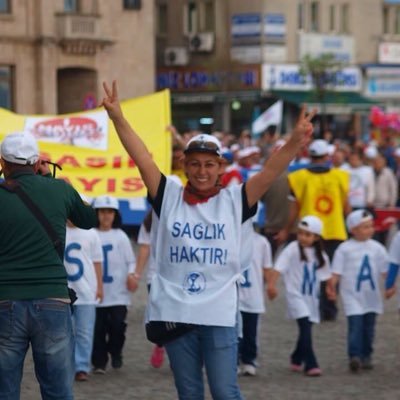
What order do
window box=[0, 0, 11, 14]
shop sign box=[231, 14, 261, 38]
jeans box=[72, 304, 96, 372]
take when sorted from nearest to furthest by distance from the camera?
jeans box=[72, 304, 96, 372], window box=[0, 0, 11, 14], shop sign box=[231, 14, 261, 38]

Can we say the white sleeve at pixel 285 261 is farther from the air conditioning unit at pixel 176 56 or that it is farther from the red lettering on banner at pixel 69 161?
the air conditioning unit at pixel 176 56

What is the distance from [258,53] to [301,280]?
41.4 metres

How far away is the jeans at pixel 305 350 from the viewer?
33.9ft

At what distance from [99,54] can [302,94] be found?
13807 mm

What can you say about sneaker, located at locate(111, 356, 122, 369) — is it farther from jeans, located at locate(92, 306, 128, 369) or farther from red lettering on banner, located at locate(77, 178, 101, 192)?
red lettering on banner, located at locate(77, 178, 101, 192)

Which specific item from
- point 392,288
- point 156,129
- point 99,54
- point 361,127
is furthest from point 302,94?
point 392,288

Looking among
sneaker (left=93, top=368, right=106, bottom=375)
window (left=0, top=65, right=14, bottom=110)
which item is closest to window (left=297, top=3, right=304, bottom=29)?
window (left=0, top=65, right=14, bottom=110)

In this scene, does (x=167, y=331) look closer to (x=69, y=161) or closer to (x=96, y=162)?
(x=96, y=162)

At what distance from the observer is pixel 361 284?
1065cm

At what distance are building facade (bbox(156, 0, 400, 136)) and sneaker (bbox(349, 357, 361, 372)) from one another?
40.9 meters

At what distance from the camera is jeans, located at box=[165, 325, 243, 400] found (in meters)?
6.48

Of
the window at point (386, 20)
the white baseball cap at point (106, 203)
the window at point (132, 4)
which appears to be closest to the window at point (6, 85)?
the window at point (132, 4)

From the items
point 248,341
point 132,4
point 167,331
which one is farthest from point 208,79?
point 167,331

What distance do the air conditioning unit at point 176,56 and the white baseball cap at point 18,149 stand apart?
47025 mm
